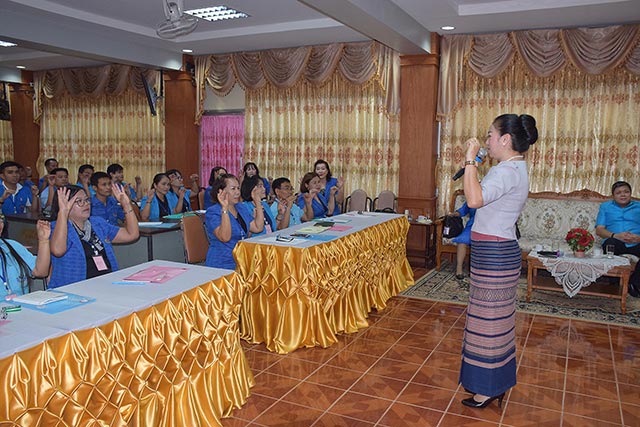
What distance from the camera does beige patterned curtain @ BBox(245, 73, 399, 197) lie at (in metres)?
7.44

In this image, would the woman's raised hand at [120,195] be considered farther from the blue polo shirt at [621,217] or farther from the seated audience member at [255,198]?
the blue polo shirt at [621,217]

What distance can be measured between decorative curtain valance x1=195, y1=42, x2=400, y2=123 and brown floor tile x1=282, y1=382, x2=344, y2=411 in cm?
470

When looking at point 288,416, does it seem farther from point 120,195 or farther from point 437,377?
point 120,195

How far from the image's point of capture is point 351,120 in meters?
7.59

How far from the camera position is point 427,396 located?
10.5ft

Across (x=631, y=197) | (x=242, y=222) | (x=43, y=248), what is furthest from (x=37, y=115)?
(x=631, y=197)

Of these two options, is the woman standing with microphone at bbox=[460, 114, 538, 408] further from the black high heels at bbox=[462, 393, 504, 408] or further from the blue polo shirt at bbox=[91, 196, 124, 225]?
the blue polo shirt at bbox=[91, 196, 124, 225]

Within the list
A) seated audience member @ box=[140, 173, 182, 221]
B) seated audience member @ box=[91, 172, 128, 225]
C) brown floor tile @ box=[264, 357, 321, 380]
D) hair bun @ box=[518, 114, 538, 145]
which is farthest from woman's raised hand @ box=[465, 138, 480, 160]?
seated audience member @ box=[140, 173, 182, 221]

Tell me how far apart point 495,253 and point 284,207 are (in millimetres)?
2837

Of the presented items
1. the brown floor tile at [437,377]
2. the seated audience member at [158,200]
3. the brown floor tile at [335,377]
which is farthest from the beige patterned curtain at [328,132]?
the brown floor tile at [335,377]

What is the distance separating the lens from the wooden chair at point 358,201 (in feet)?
24.3

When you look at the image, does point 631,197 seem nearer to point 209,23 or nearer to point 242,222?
point 242,222

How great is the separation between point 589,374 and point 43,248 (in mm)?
3402

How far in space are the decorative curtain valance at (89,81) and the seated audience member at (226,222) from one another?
5.35 metres
